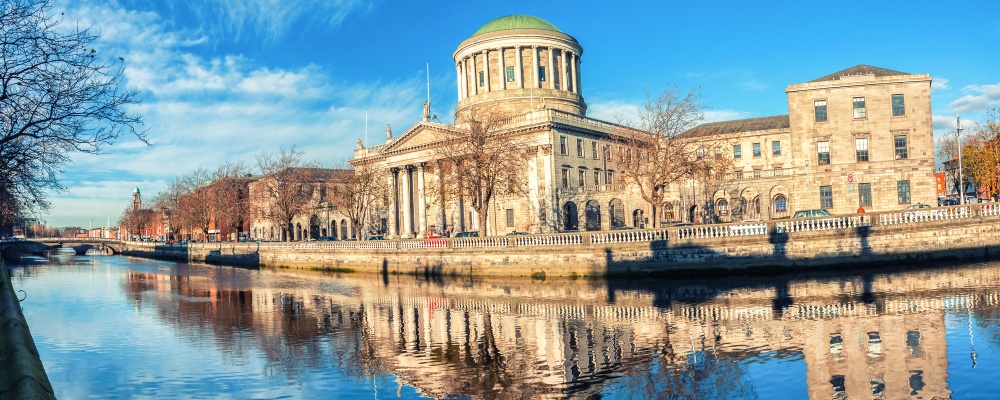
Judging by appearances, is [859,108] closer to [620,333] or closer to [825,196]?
[825,196]

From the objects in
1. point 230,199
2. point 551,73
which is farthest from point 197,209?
point 551,73

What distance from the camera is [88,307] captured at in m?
32.1

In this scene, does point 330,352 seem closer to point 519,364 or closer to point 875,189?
point 519,364

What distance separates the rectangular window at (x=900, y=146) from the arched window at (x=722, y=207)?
14632 mm

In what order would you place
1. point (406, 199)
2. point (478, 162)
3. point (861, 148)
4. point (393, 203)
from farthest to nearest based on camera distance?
point (393, 203)
point (406, 199)
point (861, 148)
point (478, 162)

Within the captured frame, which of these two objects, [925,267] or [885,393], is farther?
[925,267]

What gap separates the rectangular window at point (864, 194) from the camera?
52031 mm

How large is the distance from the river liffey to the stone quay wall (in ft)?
7.32

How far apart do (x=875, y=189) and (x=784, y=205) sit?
8.41 metres

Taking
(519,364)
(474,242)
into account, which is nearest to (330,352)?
(519,364)

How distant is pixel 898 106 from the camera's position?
5159cm

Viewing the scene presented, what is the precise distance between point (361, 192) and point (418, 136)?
10.4 m

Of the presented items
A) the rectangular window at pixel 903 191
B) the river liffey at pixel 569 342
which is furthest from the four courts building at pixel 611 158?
the river liffey at pixel 569 342

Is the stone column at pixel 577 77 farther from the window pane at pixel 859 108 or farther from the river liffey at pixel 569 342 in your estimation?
the river liffey at pixel 569 342
